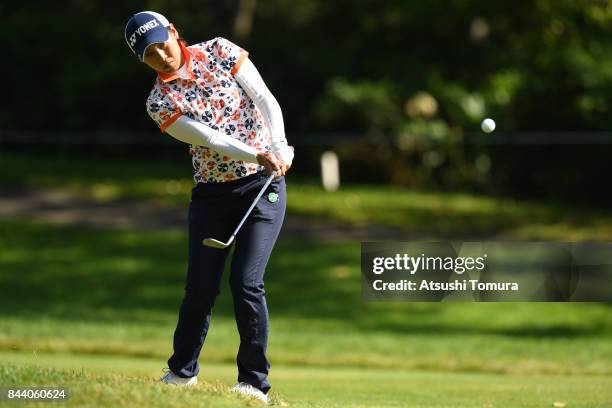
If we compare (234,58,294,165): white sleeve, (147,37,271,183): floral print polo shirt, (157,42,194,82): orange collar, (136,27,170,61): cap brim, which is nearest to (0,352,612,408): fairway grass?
(147,37,271,183): floral print polo shirt

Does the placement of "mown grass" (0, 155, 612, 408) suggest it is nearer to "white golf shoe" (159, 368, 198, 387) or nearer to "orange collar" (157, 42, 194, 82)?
"white golf shoe" (159, 368, 198, 387)

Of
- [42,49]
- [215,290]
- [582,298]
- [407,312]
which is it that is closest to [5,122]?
[42,49]

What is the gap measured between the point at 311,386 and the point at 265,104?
114 inches

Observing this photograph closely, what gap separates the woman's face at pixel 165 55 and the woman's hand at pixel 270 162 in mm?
663

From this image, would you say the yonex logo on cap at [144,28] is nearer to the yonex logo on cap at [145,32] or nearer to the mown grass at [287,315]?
the yonex logo on cap at [145,32]

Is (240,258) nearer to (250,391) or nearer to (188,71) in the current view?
(250,391)

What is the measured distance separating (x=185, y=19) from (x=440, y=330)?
16.4 meters

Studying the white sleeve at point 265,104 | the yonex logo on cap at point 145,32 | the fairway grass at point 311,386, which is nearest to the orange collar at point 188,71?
the yonex logo on cap at point 145,32

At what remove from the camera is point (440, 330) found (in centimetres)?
1373

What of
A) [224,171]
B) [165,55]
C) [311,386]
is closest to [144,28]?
[165,55]

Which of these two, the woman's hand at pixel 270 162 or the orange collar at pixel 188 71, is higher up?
the orange collar at pixel 188 71

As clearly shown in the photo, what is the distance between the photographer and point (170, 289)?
15.1m

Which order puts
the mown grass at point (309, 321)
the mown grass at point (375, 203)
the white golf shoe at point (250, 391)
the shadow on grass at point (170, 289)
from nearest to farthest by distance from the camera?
the white golf shoe at point (250, 391)
the mown grass at point (309, 321)
the shadow on grass at point (170, 289)
the mown grass at point (375, 203)

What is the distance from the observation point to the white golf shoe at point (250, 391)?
6289mm
